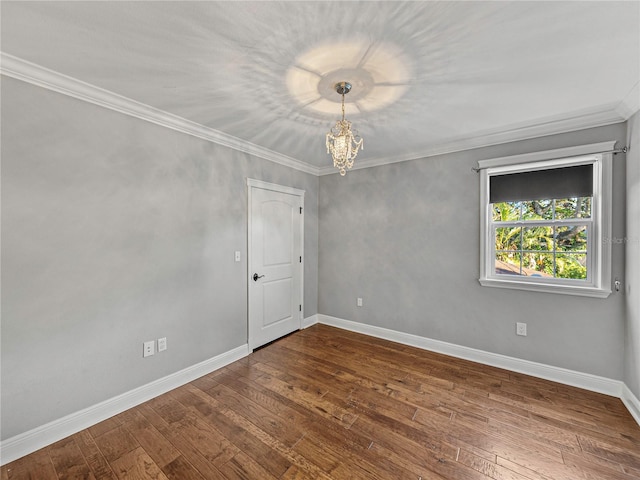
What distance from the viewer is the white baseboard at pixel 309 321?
4.12 m

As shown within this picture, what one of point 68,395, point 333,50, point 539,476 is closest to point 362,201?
point 333,50

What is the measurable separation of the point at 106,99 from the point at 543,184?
13.1ft

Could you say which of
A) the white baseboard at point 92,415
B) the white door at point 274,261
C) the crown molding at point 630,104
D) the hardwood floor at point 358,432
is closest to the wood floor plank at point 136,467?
the hardwood floor at point 358,432

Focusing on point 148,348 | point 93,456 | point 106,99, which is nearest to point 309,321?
point 148,348

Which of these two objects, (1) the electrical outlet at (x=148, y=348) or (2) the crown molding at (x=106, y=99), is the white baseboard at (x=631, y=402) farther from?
(2) the crown molding at (x=106, y=99)

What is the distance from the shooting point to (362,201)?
3926 millimetres

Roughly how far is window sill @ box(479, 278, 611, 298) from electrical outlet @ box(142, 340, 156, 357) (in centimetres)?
333

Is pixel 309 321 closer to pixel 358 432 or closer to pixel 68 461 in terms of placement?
pixel 358 432

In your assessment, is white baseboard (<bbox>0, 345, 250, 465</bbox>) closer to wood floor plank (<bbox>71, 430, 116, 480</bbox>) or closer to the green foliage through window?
wood floor plank (<bbox>71, 430, 116, 480</bbox>)

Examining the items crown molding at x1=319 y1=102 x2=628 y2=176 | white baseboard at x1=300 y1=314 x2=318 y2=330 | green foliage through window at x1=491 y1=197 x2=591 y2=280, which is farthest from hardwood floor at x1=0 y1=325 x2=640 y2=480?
crown molding at x1=319 y1=102 x2=628 y2=176

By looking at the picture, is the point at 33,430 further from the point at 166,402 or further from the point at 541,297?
the point at 541,297

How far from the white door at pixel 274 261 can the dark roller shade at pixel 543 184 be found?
8.17ft

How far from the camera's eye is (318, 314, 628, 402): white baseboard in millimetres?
2459

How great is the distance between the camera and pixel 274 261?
366 centimetres
